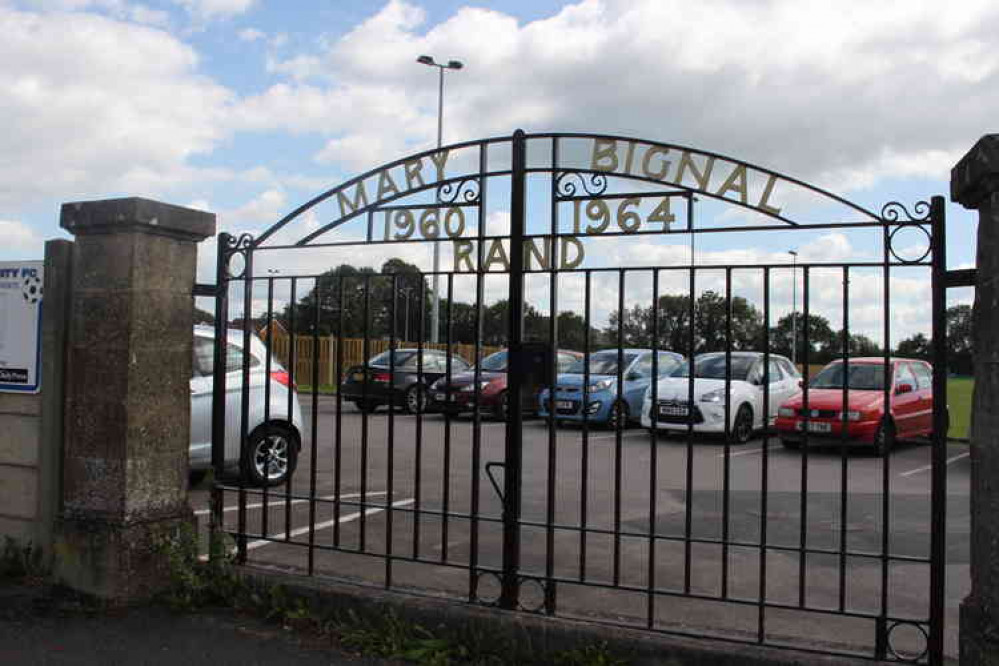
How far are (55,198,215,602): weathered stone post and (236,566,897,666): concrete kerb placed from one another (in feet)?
2.56

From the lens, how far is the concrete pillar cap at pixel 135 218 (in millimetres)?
4910

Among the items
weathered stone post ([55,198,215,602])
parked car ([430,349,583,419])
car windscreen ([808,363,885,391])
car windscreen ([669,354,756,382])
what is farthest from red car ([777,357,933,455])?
weathered stone post ([55,198,215,602])

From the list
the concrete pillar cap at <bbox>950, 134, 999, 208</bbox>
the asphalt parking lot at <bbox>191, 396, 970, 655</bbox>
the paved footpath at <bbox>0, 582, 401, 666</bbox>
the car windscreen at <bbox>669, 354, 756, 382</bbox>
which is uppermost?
the concrete pillar cap at <bbox>950, 134, 999, 208</bbox>

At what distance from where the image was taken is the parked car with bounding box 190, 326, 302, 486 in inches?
311

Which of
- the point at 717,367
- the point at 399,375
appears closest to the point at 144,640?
the point at 717,367

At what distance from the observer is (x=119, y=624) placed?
460 centimetres

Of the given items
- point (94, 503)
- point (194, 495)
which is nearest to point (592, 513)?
point (194, 495)

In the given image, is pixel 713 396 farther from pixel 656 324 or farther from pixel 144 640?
pixel 144 640

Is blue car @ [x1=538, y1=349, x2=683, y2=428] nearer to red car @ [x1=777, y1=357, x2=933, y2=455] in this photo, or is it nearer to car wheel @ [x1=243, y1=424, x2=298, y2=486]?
red car @ [x1=777, y1=357, x2=933, y2=455]

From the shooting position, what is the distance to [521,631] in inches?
162

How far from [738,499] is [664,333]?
156 inches

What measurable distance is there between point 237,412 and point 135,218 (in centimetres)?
351

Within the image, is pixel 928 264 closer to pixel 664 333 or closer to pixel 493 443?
pixel 664 333

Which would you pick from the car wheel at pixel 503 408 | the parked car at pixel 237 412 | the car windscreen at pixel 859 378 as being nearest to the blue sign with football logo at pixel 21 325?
the parked car at pixel 237 412
